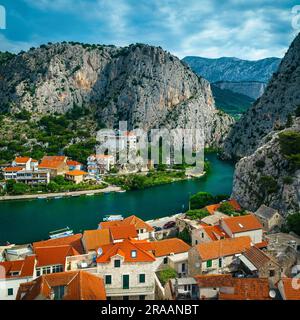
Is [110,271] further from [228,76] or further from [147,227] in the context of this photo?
[228,76]

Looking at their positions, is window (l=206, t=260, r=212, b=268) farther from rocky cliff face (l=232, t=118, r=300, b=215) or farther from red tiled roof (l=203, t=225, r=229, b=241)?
rocky cliff face (l=232, t=118, r=300, b=215)

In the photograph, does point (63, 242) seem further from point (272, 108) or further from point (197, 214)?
point (272, 108)

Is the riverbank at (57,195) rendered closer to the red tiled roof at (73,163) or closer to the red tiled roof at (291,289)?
the red tiled roof at (73,163)

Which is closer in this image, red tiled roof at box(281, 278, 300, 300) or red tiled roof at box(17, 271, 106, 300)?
red tiled roof at box(17, 271, 106, 300)

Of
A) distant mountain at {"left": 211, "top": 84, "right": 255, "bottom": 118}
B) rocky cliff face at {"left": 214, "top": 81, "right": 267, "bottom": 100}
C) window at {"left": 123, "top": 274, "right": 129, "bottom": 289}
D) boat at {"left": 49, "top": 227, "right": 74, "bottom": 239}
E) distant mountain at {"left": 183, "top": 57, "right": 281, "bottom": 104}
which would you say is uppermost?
distant mountain at {"left": 183, "top": 57, "right": 281, "bottom": 104}

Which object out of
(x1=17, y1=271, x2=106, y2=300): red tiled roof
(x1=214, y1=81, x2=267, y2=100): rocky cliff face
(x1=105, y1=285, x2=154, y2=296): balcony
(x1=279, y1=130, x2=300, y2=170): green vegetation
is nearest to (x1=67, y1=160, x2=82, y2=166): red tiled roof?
(x1=279, y1=130, x2=300, y2=170): green vegetation

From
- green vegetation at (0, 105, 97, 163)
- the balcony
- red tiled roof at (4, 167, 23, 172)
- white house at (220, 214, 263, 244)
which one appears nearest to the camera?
the balcony
